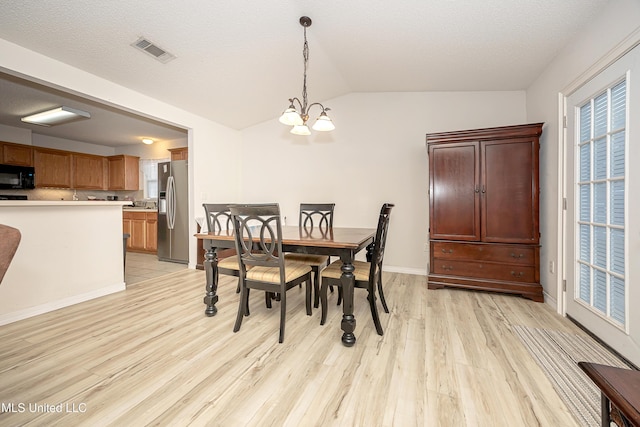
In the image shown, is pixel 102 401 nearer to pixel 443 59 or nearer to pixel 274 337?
pixel 274 337

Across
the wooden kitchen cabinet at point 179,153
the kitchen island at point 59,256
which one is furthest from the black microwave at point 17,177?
the kitchen island at point 59,256

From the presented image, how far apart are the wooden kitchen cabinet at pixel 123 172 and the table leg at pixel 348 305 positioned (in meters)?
5.90

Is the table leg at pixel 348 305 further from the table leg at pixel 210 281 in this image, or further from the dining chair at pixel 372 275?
the table leg at pixel 210 281

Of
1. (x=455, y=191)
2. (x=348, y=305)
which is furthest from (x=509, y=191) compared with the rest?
(x=348, y=305)

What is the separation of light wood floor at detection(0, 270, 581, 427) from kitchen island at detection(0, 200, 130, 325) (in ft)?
0.68

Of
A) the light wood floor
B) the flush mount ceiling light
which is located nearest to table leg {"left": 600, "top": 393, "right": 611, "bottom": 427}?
the light wood floor

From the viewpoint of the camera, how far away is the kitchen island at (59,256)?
2.30 metres

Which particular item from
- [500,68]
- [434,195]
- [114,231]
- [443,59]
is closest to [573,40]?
[500,68]

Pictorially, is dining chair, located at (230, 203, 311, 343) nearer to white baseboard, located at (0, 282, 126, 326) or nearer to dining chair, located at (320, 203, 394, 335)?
dining chair, located at (320, 203, 394, 335)

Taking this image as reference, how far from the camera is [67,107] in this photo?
3.43 metres

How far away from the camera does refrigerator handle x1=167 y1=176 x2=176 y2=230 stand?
176 inches

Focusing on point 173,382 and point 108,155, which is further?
point 108,155

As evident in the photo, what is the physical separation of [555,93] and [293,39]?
260 cm

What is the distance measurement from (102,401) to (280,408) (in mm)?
905
